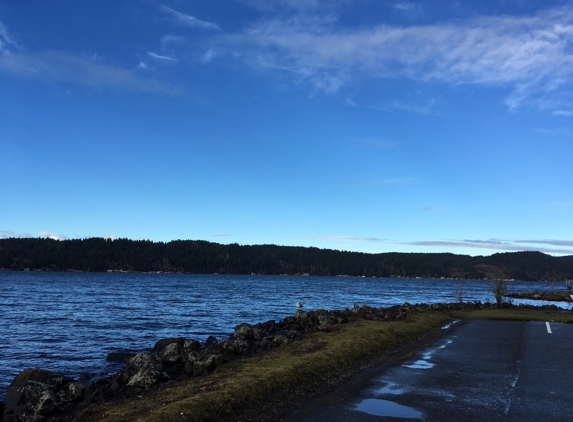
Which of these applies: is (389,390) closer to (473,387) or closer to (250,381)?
(473,387)

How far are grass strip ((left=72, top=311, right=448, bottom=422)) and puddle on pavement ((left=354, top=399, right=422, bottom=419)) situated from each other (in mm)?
2541

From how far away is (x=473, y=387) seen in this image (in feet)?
47.7

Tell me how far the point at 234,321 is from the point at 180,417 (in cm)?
3326

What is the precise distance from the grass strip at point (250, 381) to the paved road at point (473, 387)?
200cm

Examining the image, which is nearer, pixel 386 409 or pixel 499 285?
pixel 386 409

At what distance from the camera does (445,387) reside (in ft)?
47.4

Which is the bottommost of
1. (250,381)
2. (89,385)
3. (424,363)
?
(89,385)

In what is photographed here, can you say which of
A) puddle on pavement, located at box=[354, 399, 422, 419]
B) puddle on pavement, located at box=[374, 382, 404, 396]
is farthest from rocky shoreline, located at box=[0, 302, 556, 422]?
puddle on pavement, located at box=[354, 399, 422, 419]

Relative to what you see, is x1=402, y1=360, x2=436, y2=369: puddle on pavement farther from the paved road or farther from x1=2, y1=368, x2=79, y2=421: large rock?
x1=2, y1=368, x2=79, y2=421: large rock

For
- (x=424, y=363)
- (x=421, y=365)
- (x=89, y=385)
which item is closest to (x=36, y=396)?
(x=89, y=385)

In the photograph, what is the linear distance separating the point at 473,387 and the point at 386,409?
4.36m

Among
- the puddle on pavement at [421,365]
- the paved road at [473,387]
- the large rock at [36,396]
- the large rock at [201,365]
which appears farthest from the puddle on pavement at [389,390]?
the large rock at [36,396]

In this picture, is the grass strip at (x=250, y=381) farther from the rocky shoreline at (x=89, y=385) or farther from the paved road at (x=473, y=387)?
the paved road at (x=473, y=387)

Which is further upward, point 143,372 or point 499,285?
point 499,285
